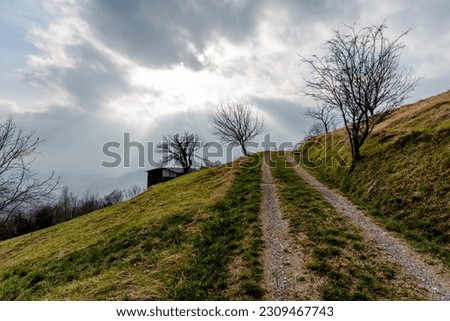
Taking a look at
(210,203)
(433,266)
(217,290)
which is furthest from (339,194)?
(217,290)

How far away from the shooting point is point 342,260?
25.1 feet

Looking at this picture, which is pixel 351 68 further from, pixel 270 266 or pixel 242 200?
pixel 270 266

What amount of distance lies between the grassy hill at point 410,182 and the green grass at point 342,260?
1713 millimetres

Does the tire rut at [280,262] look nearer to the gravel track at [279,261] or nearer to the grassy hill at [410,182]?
the gravel track at [279,261]

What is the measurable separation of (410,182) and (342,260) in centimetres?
718

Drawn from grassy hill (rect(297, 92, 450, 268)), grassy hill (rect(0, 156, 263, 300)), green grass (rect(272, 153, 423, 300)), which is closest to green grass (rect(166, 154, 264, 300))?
grassy hill (rect(0, 156, 263, 300))

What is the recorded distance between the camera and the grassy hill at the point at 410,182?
927cm

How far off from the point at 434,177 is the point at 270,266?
8993 millimetres

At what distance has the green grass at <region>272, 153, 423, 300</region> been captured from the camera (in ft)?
20.2

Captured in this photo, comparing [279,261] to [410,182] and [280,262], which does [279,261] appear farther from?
[410,182]

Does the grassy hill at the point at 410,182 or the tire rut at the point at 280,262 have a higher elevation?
the grassy hill at the point at 410,182

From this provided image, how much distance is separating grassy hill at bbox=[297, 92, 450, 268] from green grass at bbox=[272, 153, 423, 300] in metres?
1.71

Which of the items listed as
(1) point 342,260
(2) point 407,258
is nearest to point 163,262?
(1) point 342,260

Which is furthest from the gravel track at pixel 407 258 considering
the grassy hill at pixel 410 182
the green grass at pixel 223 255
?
the green grass at pixel 223 255
